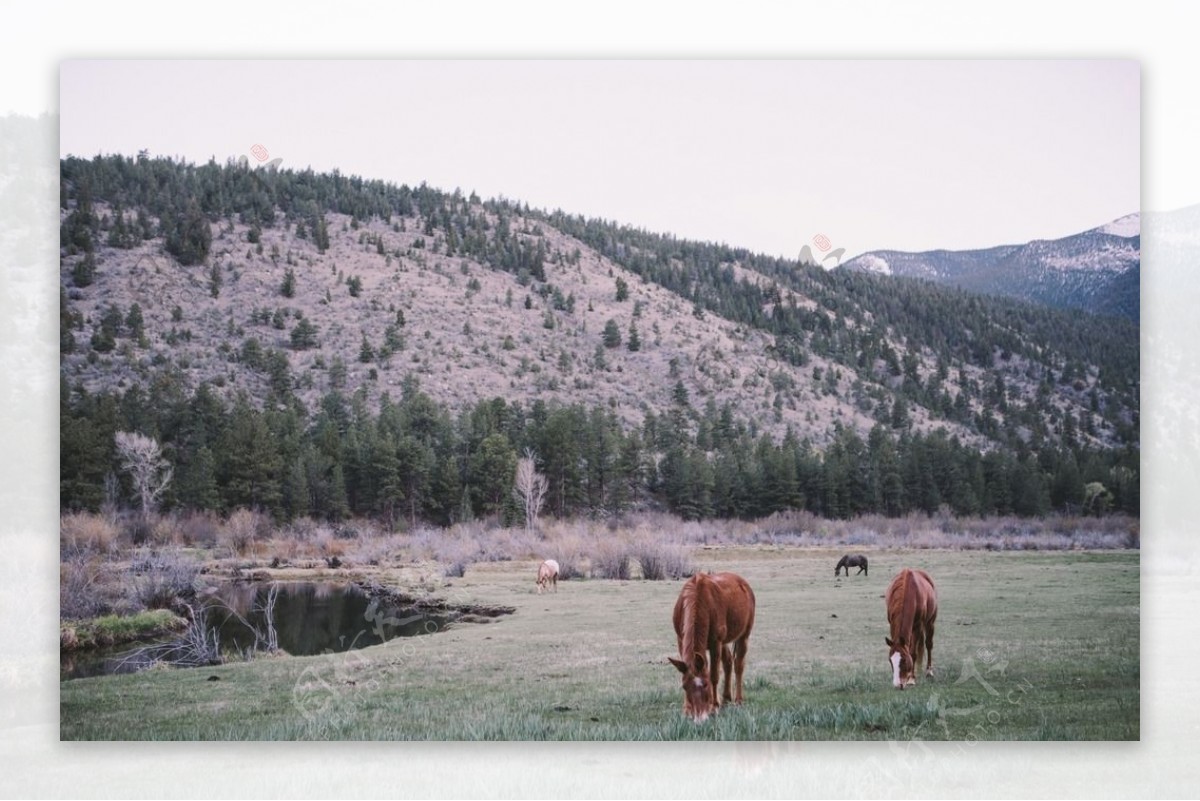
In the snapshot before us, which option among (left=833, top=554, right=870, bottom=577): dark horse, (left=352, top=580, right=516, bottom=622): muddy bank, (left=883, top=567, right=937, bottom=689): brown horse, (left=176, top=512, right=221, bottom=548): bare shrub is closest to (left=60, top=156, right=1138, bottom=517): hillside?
(left=176, top=512, right=221, bottom=548): bare shrub

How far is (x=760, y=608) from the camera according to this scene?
11188 millimetres

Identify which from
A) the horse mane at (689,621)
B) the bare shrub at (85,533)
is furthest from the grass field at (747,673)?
the bare shrub at (85,533)

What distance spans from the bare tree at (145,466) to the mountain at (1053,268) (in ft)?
26.6

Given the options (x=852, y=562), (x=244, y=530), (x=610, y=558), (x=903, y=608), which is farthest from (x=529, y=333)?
(x=903, y=608)

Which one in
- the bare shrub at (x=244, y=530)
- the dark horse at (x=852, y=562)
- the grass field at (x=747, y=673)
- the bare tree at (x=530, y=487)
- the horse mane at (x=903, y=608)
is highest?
the bare tree at (x=530, y=487)

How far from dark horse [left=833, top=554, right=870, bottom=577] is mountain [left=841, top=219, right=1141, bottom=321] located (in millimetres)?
3367

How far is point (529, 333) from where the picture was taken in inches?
530

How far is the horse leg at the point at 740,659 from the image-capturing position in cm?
991

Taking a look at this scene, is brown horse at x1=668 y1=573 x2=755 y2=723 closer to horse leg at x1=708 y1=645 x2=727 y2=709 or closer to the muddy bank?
horse leg at x1=708 y1=645 x2=727 y2=709

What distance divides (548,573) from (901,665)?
4.17 metres

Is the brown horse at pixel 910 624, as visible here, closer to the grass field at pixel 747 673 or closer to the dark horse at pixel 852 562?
the grass field at pixel 747 673

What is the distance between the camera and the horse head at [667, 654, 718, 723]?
9.18m

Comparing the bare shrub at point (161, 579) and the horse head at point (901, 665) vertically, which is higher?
the bare shrub at point (161, 579)

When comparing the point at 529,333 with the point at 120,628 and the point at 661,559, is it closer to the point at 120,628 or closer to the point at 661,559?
the point at 661,559
